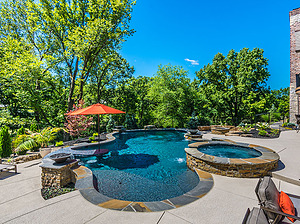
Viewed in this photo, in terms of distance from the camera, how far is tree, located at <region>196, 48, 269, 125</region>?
1881cm

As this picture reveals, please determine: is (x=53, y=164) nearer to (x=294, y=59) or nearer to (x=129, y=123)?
(x=129, y=123)

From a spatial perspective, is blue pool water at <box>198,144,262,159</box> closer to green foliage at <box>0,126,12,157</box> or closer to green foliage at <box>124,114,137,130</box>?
green foliage at <box>0,126,12,157</box>

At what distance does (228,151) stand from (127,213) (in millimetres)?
5877

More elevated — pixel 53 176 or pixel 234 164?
pixel 234 164

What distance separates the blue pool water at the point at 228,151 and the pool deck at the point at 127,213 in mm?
1949

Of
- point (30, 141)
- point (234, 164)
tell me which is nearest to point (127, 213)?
point (234, 164)

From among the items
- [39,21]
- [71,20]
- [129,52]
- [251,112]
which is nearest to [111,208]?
[71,20]

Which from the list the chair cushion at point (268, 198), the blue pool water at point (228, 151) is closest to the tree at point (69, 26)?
the blue pool water at point (228, 151)

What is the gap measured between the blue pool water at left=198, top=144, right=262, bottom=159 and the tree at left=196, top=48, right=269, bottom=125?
1426 cm

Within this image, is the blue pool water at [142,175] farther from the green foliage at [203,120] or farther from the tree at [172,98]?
the green foliage at [203,120]

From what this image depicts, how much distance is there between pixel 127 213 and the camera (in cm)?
271

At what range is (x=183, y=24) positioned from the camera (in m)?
21.3

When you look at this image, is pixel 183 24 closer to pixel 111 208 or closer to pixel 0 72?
pixel 0 72

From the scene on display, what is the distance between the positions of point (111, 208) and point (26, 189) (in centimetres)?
285
